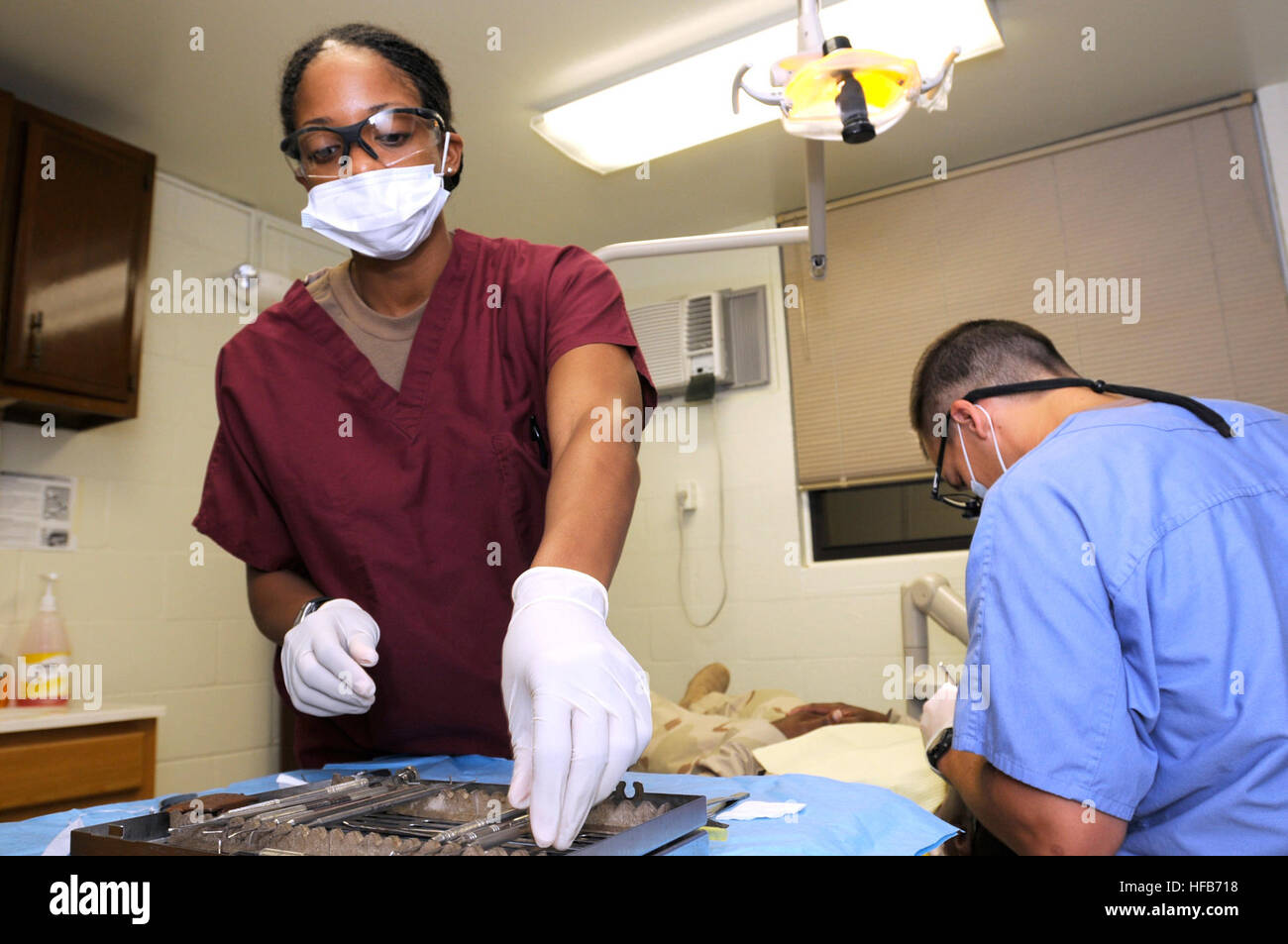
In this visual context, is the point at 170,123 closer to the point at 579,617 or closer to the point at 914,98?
the point at 914,98

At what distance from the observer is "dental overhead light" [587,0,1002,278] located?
1.22 meters

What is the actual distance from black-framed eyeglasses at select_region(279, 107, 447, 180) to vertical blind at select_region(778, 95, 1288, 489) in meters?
→ 2.54

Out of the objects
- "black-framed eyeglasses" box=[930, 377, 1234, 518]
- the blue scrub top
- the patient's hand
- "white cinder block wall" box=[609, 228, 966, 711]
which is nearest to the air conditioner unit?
"white cinder block wall" box=[609, 228, 966, 711]

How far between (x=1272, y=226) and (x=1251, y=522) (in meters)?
2.93

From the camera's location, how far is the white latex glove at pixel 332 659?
994 mm

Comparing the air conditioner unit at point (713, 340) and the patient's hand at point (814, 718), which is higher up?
the air conditioner unit at point (713, 340)

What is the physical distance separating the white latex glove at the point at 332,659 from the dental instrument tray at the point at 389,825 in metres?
0.19

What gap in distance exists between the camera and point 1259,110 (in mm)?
3416

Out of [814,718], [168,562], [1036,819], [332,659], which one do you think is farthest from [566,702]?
[168,562]

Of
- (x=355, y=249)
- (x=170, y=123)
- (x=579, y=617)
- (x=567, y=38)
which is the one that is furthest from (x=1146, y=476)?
(x=170, y=123)

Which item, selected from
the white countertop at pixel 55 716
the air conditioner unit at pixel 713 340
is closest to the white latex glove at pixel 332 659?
the white countertop at pixel 55 716

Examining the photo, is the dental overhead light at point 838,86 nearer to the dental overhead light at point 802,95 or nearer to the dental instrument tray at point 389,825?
the dental overhead light at point 802,95

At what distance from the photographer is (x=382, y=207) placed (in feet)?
4.13

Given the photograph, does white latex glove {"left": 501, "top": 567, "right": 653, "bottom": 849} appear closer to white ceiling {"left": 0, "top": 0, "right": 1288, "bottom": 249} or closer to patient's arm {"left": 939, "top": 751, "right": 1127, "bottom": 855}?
patient's arm {"left": 939, "top": 751, "right": 1127, "bottom": 855}
